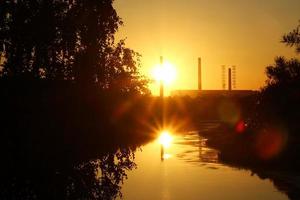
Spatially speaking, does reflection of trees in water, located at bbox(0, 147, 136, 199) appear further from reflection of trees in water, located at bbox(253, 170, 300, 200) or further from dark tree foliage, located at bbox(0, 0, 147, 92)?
reflection of trees in water, located at bbox(253, 170, 300, 200)

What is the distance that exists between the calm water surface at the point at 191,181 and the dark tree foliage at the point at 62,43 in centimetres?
1347

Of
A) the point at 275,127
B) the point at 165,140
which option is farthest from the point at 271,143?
the point at 165,140

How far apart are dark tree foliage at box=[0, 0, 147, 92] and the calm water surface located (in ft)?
44.2

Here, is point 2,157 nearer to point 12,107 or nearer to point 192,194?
point 12,107

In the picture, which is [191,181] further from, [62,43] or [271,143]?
[62,43]

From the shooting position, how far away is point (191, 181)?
33000 mm

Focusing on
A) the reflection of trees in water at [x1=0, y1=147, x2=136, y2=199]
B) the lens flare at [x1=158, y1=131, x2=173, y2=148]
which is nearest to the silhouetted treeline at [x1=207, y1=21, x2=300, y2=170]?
the lens flare at [x1=158, y1=131, x2=173, y2=148]

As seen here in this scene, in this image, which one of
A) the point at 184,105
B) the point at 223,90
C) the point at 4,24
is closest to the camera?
the point at 4,24

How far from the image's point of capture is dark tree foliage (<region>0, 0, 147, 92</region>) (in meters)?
12.7

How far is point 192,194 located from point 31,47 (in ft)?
57.0

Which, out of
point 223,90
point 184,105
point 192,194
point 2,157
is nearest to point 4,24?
point 2,157

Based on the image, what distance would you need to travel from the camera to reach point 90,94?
44.0ft

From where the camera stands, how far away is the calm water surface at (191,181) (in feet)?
91.3

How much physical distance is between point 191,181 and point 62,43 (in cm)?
2128
